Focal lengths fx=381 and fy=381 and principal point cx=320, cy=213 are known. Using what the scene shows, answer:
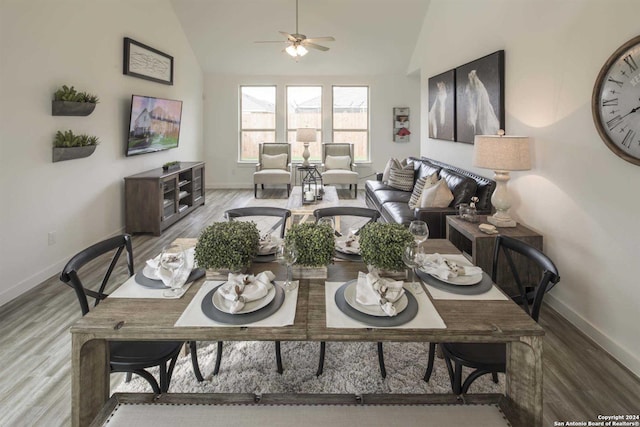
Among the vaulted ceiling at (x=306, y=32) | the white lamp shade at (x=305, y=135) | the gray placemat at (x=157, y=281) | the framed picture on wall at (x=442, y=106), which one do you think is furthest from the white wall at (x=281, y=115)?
the gray placemat at (x=157, y=281)

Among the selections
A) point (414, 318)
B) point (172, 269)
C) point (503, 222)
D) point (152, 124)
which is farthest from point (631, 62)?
point (152, 124)

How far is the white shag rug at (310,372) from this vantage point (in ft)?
6.43

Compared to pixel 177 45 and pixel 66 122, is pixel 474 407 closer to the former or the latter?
pixel 66 122

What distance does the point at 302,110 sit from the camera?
28.3ft

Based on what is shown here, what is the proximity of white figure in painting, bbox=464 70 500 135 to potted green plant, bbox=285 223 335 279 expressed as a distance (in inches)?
111

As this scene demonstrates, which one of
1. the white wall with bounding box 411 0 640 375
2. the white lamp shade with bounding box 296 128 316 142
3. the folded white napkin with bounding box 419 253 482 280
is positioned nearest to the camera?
the folded white napkin with bounding box 419 253 482 280

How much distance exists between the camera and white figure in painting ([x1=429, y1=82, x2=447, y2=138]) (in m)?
5.24

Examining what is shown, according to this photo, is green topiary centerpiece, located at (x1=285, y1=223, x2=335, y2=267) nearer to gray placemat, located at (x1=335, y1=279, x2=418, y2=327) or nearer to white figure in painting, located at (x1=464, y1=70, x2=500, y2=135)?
gray placemat, located at (x1=335, y1=279, x2=418, y2=327)

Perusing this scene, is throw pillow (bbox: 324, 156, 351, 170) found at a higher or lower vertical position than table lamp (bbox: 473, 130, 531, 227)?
higher

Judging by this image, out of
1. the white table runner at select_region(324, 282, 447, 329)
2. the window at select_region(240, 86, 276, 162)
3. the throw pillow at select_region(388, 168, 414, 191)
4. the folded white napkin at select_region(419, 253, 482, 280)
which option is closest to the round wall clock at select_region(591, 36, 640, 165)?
the folded white napkin at select_region(419, 253, 482, 280)

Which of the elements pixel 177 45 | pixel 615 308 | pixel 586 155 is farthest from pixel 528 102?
pixel 177 45

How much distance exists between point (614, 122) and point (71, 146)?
14.0 ft

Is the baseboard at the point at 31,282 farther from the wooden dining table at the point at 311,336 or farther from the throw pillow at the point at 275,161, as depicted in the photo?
the throw pillow at the point at 275,161

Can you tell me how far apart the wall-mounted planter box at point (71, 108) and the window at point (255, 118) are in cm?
498
